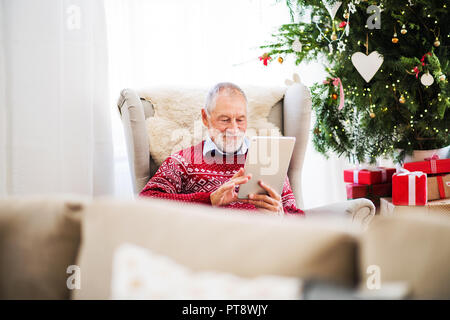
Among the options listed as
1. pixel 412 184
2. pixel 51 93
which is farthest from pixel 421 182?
pixel 51 93

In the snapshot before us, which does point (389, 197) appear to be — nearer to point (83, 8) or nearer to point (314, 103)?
point (314, 103)

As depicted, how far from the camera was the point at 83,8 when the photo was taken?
214 centimetres

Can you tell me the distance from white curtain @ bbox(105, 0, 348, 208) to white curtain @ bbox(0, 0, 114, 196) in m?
0.19

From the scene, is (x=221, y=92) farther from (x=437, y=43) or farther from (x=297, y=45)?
(x=437, y=43)

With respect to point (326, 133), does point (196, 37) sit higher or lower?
higher

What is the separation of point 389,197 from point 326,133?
1.69ft

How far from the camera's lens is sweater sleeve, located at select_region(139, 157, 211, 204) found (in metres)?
1.43

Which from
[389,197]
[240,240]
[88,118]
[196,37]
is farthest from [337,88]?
[240,240]

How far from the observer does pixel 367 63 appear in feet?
6.08

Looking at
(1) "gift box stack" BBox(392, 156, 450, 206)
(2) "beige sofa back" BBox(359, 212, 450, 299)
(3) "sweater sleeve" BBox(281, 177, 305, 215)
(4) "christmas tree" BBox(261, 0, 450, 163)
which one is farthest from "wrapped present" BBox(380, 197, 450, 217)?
(2) "beige sofa back" BBox(359, 212, 450, 299)

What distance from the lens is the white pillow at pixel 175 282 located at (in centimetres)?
49

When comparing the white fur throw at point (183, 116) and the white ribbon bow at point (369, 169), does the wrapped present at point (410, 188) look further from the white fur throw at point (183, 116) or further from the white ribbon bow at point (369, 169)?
the white fur throw at point (183, 116)

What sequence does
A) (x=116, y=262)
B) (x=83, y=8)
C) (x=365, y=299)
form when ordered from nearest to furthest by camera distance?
(x=365, y=299) < (x=116, y=262) < (x=83, y=8)
